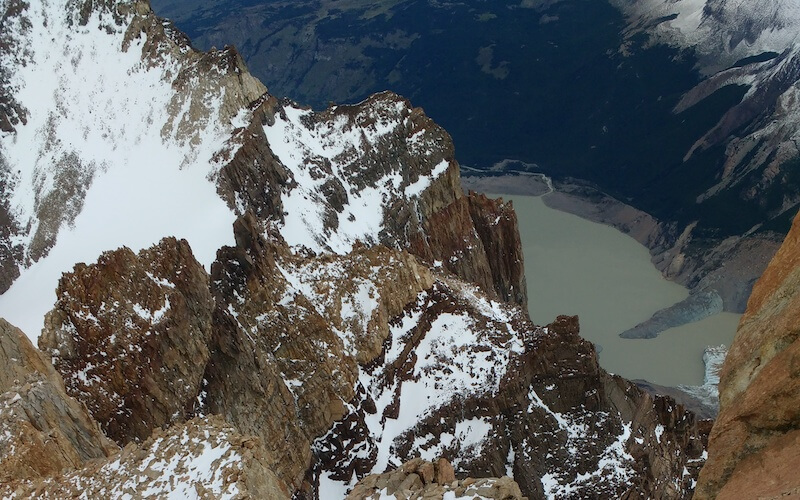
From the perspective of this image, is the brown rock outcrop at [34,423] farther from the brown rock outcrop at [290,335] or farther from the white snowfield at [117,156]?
the white snowfield at [117,156]

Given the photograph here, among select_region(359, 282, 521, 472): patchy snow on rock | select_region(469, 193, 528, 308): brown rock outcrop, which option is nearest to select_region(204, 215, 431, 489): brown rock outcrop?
select_region(359, 282, 521, 472): patchy snow on rock

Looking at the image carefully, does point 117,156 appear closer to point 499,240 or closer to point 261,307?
point 261,307

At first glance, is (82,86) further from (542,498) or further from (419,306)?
(542,498)

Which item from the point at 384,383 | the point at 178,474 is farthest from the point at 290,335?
the point at 178,474

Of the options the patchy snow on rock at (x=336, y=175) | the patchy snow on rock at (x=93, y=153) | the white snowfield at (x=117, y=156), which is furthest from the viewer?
the patchy snow on rock at (x=336, y=175)

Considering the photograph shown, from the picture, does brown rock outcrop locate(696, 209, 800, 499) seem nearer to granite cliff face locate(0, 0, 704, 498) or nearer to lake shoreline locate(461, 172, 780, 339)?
granite cliff face locate(0, 0, 704, 498)

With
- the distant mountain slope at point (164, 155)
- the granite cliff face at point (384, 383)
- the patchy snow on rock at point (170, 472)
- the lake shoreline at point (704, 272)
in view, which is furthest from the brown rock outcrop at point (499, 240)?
the patchy snow on rock at point (170, 472)
